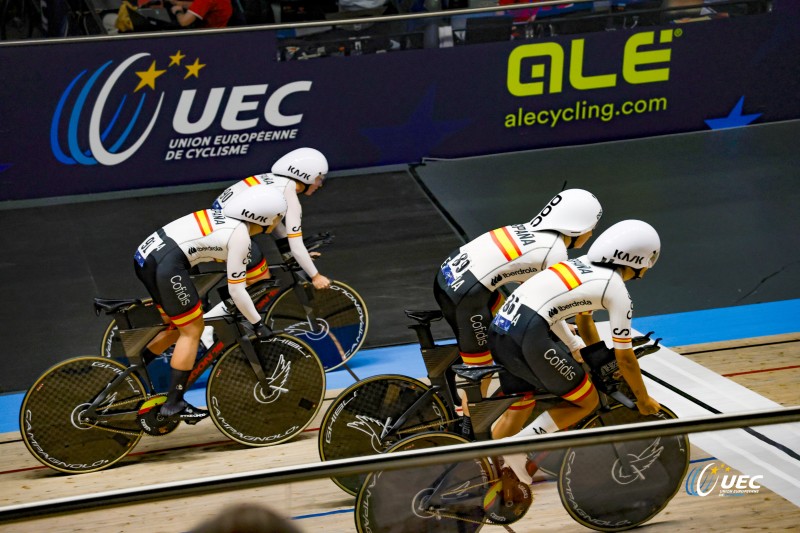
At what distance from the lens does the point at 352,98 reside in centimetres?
1208

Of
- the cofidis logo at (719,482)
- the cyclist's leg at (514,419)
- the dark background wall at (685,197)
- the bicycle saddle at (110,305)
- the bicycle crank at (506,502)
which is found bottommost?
the dark background wall at (685,197)

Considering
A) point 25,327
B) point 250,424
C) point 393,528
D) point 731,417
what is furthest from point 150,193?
point 731,417

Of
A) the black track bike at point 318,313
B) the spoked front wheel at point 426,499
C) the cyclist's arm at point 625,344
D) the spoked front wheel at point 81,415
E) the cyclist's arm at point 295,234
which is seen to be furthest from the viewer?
the black track bike at point 318,313

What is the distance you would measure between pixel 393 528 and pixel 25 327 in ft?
18.9

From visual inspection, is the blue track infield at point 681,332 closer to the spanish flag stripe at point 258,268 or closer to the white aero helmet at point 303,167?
the spanish flag stripe at point 258,268

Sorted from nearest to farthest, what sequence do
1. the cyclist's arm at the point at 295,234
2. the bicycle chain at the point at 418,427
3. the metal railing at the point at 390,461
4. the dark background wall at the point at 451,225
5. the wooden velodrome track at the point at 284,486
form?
the metal railing at the point at 390,461, the wooden velodrome track at the point at 284,486, the bicycle chain at the point at 418,427, the cyclist's arm at the point at 295,234, the dark background wall at the point at 451,225

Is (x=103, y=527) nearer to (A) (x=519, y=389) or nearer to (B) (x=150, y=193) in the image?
(A) (x=519, y=389)

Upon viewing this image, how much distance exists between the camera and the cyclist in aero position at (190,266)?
6.93m

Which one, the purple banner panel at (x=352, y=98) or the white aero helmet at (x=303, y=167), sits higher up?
the white aero helmet at (x=303, y=167)

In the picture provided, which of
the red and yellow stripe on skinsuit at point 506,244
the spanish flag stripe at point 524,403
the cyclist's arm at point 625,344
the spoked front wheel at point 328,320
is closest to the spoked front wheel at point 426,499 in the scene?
the spanish flag stripe at point 524,403

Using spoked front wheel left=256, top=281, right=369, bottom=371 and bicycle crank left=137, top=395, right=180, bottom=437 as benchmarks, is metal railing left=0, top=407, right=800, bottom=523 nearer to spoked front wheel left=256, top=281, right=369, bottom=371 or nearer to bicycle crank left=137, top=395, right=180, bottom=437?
bicycle crank left=137, top=395, right=180, bottom=437

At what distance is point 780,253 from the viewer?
9.91 meters

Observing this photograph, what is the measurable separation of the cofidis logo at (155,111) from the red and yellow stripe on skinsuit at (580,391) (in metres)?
7.15

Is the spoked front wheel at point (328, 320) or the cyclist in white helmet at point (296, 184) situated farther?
the spoked front wheel at point (328, 320)
